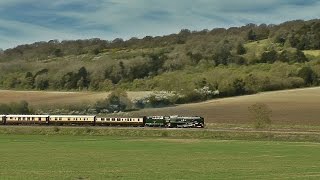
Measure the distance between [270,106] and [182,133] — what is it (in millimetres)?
36100

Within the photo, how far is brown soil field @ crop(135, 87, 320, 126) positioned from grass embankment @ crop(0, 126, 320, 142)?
20583mm

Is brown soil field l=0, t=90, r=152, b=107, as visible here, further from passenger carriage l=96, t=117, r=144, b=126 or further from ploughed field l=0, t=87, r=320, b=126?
passenger carriage l=96, t=117, r=144, b=126

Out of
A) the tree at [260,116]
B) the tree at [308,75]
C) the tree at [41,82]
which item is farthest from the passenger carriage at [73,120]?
the tree at [41,82]

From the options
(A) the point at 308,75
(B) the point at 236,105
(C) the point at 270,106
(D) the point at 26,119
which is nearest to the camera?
(D) the point at 26,119

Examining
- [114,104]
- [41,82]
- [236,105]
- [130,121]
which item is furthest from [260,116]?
[41,82]

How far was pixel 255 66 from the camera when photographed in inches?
6545

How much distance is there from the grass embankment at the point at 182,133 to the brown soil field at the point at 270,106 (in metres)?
20.6

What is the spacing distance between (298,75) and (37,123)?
68.0m

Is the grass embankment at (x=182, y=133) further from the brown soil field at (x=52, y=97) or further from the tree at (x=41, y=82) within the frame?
the tree at (x=41, y=82)

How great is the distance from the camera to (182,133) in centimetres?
8131

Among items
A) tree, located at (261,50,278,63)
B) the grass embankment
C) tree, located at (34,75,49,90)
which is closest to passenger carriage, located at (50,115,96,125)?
the grass embankment

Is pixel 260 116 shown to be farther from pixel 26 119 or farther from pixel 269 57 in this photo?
pixel 269 57

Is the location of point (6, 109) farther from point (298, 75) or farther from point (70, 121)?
point (298, 75)

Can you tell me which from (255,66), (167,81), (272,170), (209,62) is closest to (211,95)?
(167,81)
